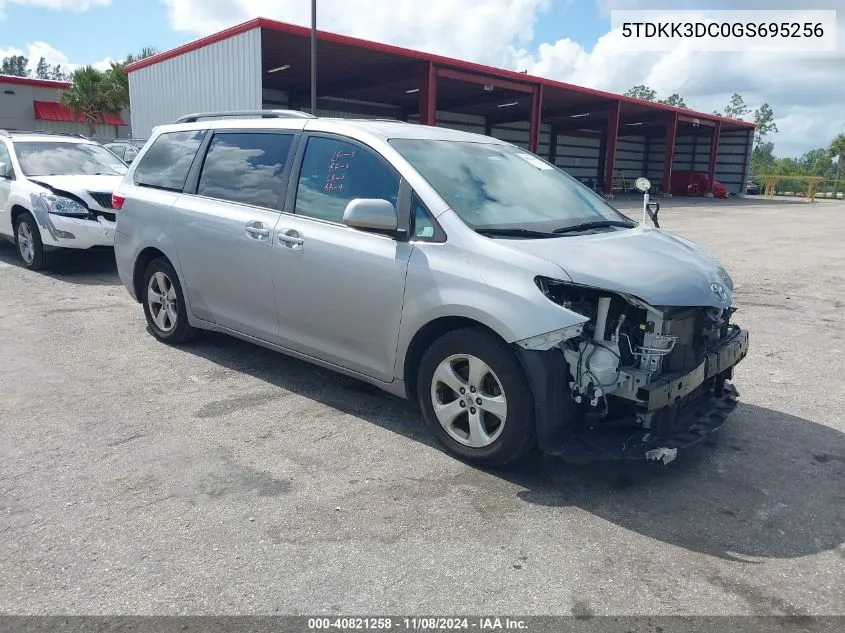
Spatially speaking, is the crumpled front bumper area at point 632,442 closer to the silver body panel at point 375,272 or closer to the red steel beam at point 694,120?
the silver body panel at point 375,272

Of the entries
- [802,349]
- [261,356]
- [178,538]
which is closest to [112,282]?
[261,356]

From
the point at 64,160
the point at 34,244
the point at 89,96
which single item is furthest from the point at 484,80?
the point at 89,96

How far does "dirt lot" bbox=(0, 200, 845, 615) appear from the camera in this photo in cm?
269

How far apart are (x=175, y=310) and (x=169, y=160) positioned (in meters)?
1.25

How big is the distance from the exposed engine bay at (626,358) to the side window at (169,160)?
3.40 meters

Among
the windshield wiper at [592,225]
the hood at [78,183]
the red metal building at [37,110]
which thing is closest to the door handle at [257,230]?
the windshield wiper at [592,225]

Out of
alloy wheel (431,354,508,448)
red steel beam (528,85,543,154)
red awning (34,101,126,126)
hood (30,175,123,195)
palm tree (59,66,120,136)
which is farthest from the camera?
red awning (34,101,126,126)

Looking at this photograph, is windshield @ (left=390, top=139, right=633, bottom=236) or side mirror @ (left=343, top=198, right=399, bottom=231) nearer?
side mirror @ (left=343, top=198, right=399, bottom=231)

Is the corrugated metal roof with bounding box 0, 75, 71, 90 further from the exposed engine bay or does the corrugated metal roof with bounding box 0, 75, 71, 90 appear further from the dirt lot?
the exposed engine bay

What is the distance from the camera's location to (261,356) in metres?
5.70

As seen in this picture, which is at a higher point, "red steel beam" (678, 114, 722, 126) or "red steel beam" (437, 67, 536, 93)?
"red steel beam" (678, 114, 722, 126)

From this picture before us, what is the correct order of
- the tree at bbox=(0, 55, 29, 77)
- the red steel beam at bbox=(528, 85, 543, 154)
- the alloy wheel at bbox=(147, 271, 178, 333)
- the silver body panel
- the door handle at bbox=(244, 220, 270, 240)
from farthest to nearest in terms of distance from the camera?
the tree at bbox=(0, 55, 29, 77)
the red steel beam at bbox=(528, 85, 543, 154)
the alloy wheel at bbox=(147, 271, 178, 333)
the door handle at bbox=(244, 220, 270, 240)
the silver body panel

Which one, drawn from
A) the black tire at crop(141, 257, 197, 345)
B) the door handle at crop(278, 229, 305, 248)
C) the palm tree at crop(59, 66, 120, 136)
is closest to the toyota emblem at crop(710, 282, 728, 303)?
the door handle at crop(278, 229, 305, 248)

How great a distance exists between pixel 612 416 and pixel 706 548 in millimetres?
774
